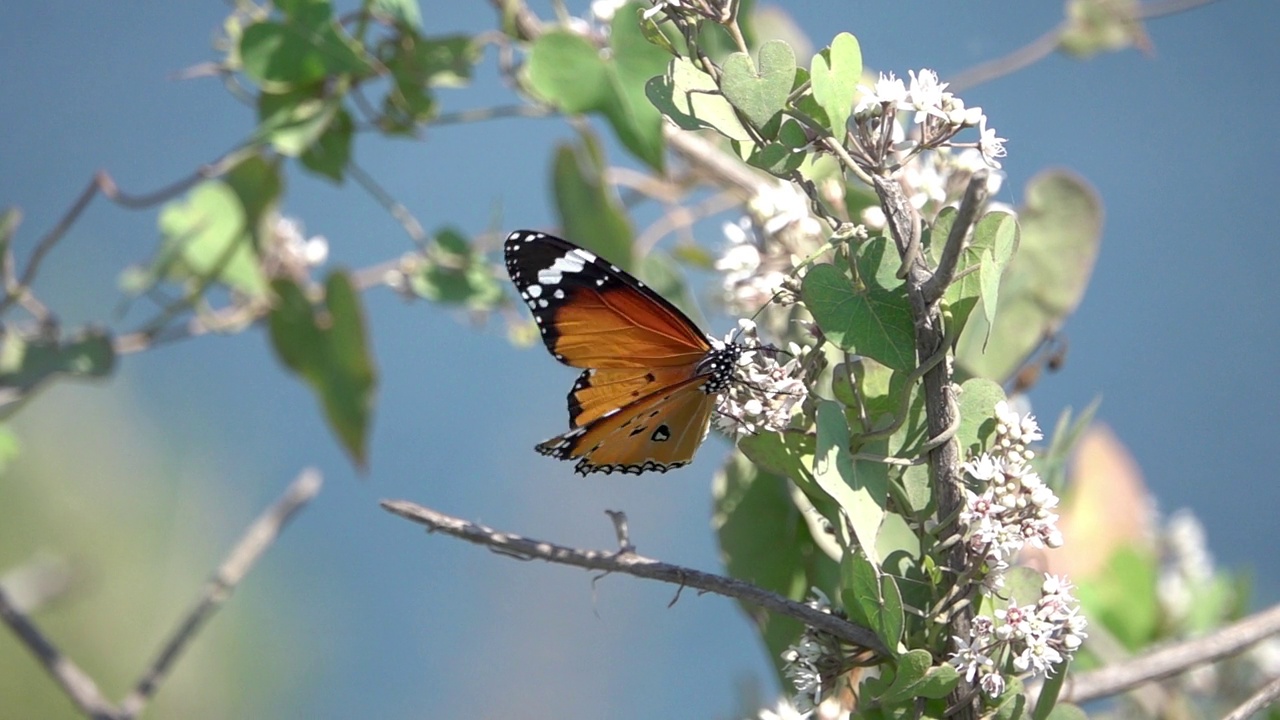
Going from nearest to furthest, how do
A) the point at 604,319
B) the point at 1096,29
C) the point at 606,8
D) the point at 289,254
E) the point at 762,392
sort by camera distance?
the point at 762,392, the point at 604,319, the point at 606,8, the point at 289,254, the point at 1096,29

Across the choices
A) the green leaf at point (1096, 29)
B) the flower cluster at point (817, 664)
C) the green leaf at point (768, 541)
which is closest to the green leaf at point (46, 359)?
the green leaf at point (768, 541)

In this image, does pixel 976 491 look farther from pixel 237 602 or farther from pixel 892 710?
pixel 237 602

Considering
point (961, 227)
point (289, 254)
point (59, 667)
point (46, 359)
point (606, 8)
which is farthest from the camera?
point (289, 254)

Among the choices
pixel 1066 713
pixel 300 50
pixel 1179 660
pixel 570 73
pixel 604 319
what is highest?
pixel 300 50

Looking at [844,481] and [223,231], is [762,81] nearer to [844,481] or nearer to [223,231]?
[844,481]

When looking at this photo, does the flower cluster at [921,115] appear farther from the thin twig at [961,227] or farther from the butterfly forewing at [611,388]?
the butterfly forewing at [611,388]

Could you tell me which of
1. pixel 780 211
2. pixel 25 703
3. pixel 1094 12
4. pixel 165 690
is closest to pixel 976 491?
pixel 780 211

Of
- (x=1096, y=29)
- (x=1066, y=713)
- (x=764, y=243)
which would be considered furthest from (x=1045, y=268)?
(x=1096, y=29)

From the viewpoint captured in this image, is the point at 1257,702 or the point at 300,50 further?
the point at 300,50
